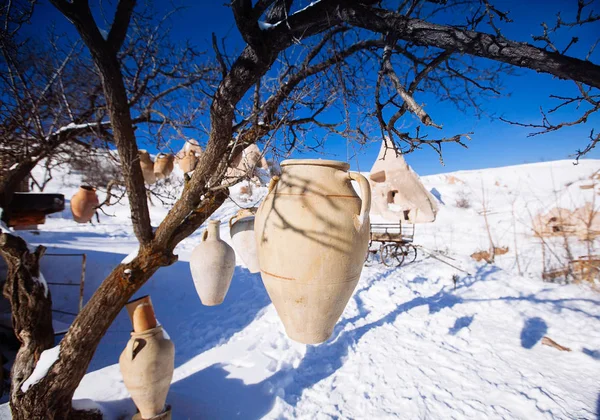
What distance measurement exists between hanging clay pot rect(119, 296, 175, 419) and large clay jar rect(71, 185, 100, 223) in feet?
4.83

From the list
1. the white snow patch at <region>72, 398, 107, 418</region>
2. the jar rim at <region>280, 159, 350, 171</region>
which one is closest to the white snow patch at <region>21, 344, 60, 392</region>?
the white snow patch at <region>72, 398, 107, 418</region>

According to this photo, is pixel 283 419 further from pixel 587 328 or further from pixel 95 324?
pixel 587 328

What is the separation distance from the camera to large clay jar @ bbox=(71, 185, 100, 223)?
11.0ft

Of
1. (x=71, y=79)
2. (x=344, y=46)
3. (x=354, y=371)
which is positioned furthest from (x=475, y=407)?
(x=71, y=79)

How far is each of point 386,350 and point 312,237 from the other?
356 cm

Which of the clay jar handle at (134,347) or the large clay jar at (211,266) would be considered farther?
the clay jar handle at (134,347)

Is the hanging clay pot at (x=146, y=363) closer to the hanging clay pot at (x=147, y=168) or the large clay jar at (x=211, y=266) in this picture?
the large clay jar at (x=211, y=266)

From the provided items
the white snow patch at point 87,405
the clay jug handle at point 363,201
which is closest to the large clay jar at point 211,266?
the clay jug handle at point 363,201

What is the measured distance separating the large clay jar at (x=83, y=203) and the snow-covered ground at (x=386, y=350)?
182 centimetres

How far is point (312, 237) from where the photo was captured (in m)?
1.16

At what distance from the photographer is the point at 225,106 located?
1.77 m

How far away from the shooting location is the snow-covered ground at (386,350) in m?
3.06

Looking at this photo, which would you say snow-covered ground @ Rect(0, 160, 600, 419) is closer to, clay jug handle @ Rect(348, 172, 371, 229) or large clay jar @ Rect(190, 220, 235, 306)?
large clay jar @ Rect(190, 220, 235, 306)

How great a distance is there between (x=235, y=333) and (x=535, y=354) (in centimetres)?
397
